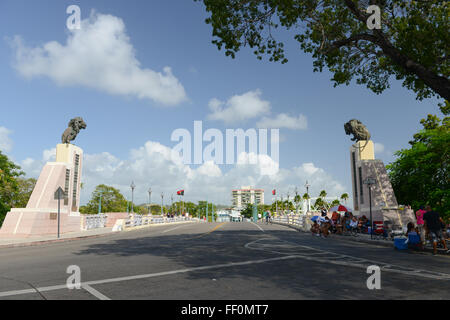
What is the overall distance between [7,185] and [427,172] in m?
49.8

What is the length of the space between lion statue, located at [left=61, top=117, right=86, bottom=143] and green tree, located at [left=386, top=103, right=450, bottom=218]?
93.1ft

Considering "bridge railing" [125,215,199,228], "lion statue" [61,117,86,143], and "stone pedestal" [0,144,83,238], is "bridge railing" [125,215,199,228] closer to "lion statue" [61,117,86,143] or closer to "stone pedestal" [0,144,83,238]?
"stone pedestal" [0,144,83,238]

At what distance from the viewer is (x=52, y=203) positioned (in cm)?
2641

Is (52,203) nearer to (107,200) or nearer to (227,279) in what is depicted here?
(227,279)

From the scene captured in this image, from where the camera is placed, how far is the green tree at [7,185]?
4712 centimetres

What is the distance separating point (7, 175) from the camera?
51312 mm

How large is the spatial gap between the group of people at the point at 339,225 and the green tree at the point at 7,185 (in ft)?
135

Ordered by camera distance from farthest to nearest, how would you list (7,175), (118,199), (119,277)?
(118,199)
(7,175)
(119,277)

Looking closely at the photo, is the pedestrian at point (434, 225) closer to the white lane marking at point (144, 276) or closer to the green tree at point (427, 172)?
the white lane marking at point (144, 276)

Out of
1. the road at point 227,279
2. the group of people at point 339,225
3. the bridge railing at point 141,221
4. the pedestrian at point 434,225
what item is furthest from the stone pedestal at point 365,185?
the bridge railing at point 141,221
